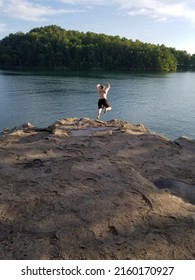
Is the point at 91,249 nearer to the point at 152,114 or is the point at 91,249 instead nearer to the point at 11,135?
the point at 11,135

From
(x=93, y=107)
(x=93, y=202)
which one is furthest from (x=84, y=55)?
(x=93, y=202)

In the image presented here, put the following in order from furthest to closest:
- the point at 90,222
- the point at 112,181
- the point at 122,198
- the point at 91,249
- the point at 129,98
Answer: the point at 129,98 → the point at 112,181 → the point at 122,198 → the point at 90,222 → the point at 91,249

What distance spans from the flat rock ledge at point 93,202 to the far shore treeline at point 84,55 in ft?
404

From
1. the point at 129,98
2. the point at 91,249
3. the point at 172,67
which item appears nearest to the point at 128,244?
the point at 91,249

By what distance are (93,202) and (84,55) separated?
436 feet

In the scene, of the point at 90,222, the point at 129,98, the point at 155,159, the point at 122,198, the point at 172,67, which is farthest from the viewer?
the point at 172,67

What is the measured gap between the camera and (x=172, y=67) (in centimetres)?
14438

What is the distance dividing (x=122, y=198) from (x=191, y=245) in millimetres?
2399

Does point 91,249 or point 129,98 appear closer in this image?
point 91,249

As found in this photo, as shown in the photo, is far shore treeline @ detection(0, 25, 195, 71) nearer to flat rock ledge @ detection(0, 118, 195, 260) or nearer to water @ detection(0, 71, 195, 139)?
water @ detection(0, 71, 195, 139)

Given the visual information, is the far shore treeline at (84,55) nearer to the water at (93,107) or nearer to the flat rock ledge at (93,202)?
the water at (93,107)

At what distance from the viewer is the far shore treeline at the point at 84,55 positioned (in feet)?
442

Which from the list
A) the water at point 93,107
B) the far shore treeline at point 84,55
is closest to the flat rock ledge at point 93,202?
the water at point 93,107

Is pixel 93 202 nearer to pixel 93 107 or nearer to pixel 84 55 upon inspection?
pixel 93 107
